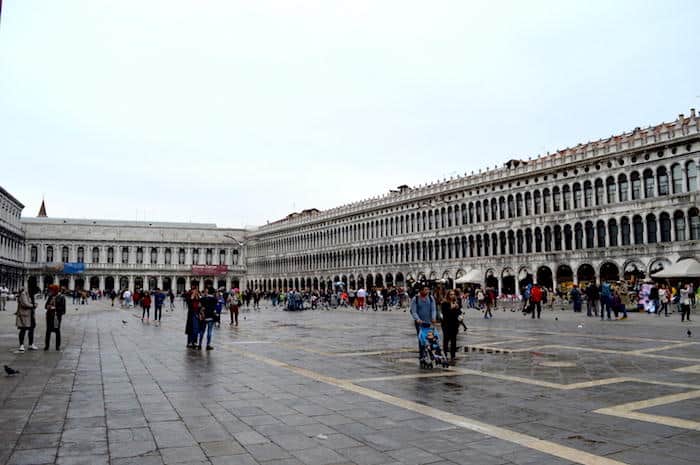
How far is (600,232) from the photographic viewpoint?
4944 centimetres

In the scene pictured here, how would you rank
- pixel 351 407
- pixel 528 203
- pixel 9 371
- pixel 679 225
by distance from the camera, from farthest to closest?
pixel 528 203
pixel 679 225
pixel 9 371
pixel 351 407

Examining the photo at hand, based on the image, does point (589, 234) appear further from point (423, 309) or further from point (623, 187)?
point (423, 309)

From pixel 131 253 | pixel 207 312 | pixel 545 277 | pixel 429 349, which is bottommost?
pixel 429 349

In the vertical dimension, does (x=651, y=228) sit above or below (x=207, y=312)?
above

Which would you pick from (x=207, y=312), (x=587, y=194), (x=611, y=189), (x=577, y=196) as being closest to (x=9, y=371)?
(x=207, y=312)

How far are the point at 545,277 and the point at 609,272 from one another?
6.78m

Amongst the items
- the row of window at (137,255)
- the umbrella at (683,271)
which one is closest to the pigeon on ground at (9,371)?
the umbrella at (683,271)

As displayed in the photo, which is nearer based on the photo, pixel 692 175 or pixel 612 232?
pixel 692 175

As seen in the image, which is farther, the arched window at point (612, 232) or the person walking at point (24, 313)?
the arched window at point (612, 232)

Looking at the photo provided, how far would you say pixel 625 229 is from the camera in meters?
47.2

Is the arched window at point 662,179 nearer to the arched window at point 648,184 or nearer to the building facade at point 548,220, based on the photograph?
the building facade at point 548,220

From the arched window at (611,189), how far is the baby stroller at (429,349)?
142 ft

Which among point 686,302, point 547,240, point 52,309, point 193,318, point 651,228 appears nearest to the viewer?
point 52,309

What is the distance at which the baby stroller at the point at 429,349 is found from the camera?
10.9 metres
